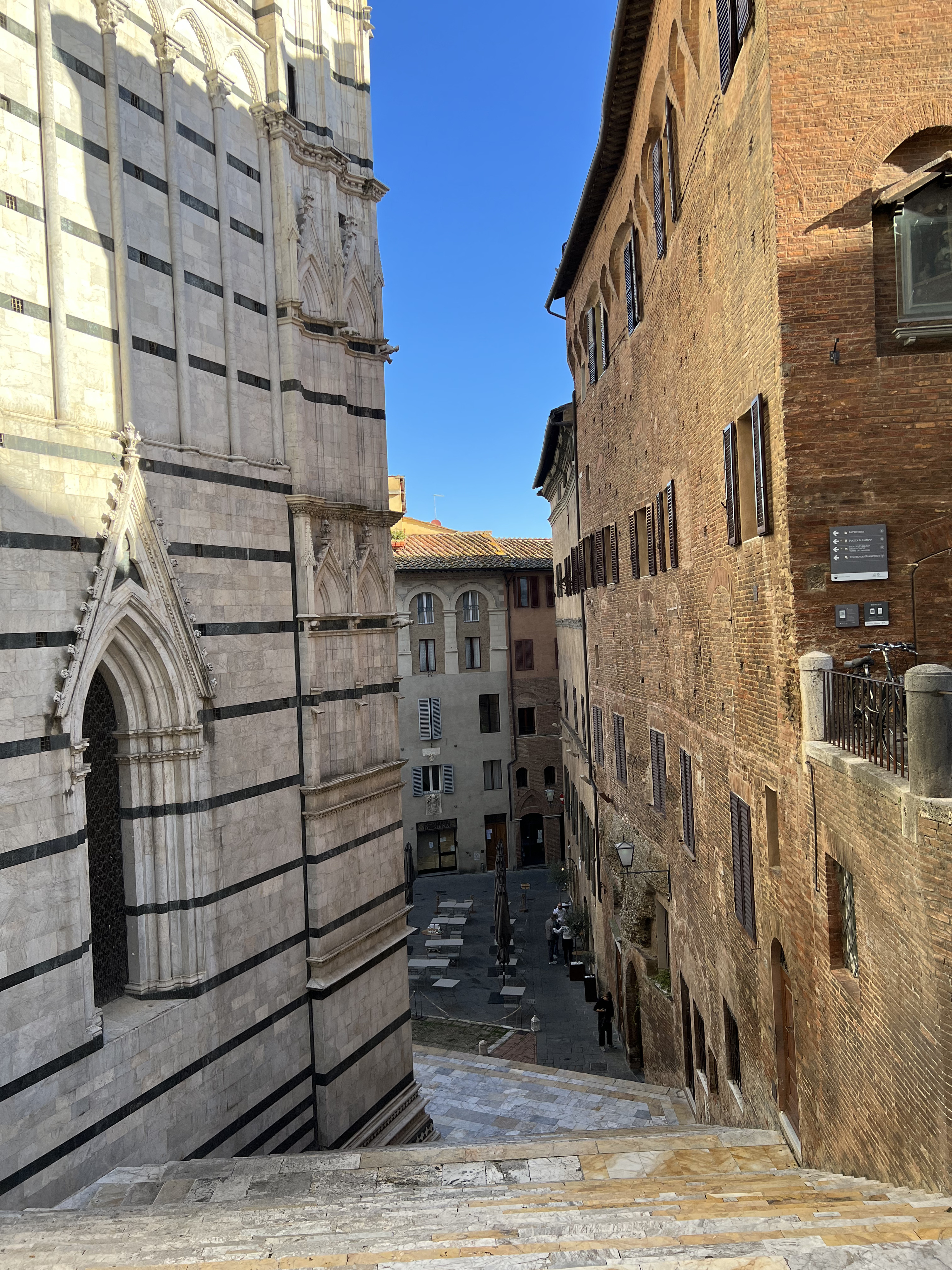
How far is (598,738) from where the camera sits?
24.3 meters

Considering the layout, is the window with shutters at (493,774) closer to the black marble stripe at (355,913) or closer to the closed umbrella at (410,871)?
the closed umbrella at (410,871)

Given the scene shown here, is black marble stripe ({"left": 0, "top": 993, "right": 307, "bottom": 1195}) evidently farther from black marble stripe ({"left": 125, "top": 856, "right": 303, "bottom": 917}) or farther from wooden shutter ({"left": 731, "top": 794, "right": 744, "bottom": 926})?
wooden shutter ({"left": 731, "top": 794, "right": 744, "bottom": 926})

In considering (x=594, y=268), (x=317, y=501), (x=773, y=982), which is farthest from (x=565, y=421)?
(x=773, y=982)

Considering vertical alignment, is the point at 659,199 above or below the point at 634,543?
above

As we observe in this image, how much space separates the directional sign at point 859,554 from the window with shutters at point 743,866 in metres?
3.31

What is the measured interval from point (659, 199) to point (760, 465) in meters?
7.26

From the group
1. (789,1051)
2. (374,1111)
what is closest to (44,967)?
(374,1111)

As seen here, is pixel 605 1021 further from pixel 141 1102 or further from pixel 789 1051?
pixel 141 1102

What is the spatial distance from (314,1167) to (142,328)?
31.4 feet

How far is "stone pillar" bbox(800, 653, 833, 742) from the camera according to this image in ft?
27.5

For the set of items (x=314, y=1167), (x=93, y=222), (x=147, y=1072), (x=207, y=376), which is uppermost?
(x=93, y=222)

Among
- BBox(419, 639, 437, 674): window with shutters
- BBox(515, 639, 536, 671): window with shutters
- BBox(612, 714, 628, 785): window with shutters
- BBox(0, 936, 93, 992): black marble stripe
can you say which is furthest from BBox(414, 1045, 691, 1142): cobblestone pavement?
BBox(515, 639, 536, 671): window with shutters

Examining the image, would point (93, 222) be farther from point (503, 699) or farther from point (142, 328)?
point (503, 699)

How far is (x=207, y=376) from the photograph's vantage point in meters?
12.0
